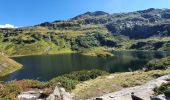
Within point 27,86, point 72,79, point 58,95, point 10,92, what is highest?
point 58,95

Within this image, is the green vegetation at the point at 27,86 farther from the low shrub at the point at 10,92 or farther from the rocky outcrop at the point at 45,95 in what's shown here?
the rocky outcrop at the point at 45,95

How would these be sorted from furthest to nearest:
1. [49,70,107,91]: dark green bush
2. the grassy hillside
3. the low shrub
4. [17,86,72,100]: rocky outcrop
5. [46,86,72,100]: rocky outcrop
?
1. the grassy hillside
2. [49,70,107,91]: dark green bush
3. the low shrub
4. [17,86,72,100]: rocky outcrop
5. [46,86,72,100]: rocky outcrop

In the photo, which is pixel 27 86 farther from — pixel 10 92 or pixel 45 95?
pixel 45 95

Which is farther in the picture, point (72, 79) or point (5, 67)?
point (5, 67)

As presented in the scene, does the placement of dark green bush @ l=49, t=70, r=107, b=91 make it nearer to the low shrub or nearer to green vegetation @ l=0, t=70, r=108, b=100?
green vegetation @ l=0, t=70, r=108, b=100

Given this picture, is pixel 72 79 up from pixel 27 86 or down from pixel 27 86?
down

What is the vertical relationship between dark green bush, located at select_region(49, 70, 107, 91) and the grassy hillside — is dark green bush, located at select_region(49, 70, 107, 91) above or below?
above

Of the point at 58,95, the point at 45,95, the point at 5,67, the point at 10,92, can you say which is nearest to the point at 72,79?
the point at 45,95

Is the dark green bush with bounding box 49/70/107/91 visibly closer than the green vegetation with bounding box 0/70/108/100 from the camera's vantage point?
No

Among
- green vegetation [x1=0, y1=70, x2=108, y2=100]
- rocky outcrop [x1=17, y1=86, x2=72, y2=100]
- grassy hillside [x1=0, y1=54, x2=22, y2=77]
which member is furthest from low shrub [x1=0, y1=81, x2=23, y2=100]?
grassy hillside [x1=0, y1=54, x2=22, y2=77]

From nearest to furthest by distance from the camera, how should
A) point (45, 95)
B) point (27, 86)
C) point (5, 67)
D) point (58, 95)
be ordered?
point (58, 95) < point (45, 95) < point (27, 86) < point (5, 67)

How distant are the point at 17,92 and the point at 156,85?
57.1 ft

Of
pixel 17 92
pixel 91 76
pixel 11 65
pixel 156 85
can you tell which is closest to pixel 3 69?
pixel 11 65

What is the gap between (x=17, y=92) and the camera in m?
36.7
